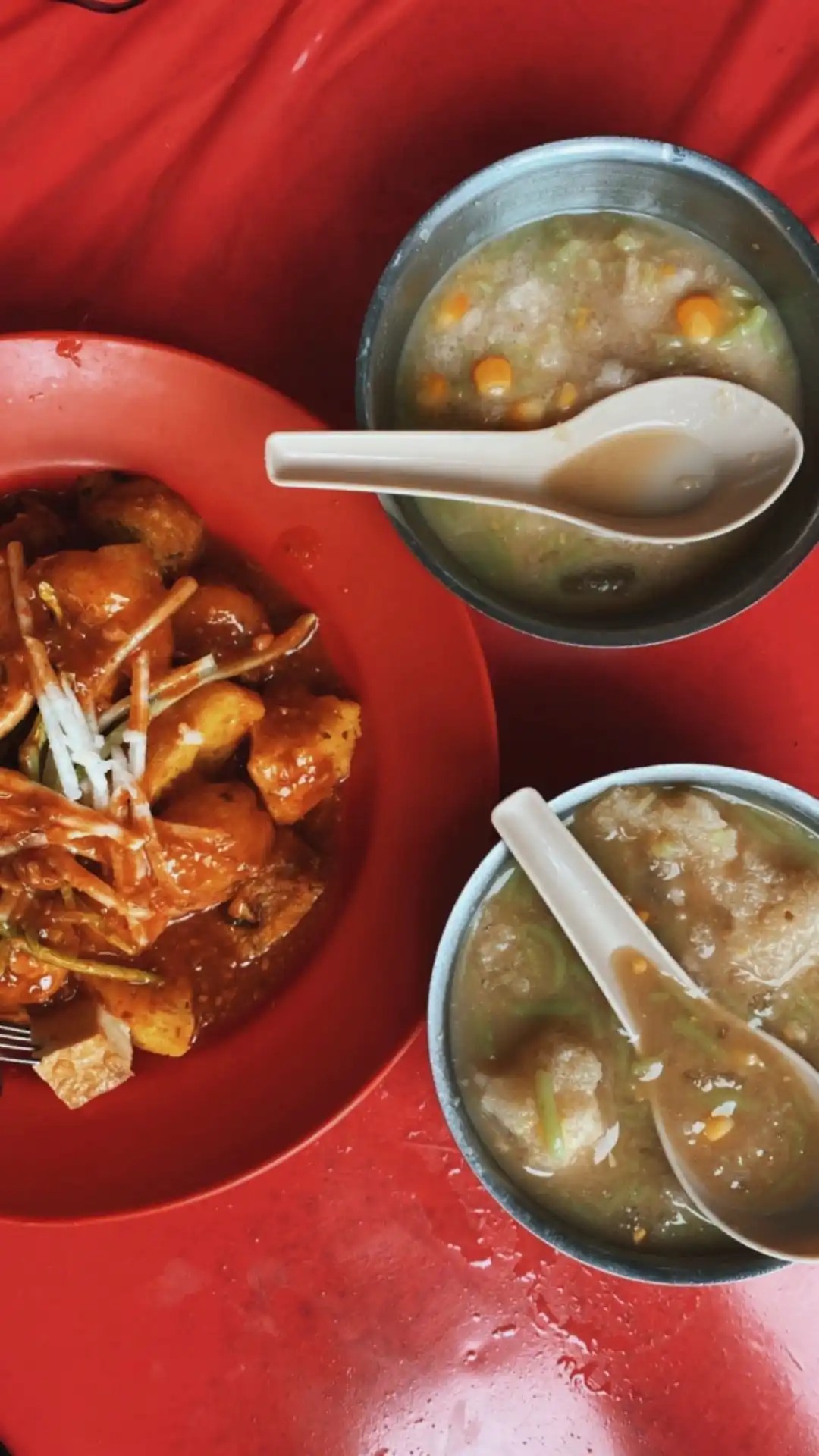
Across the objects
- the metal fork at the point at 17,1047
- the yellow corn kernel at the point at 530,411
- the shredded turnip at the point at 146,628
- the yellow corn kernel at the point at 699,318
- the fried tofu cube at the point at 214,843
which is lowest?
the metal fork at the point at 17,1047

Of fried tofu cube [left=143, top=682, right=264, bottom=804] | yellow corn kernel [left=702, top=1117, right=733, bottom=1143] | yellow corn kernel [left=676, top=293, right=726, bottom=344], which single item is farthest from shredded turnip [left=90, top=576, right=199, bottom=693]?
yellow corn kernel [left=702, top=1117, right=733, bottom=1143]

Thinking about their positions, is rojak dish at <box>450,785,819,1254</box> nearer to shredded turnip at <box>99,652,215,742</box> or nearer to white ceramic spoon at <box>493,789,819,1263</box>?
white ceramic spoon at <box>493,789,819,1263</box>

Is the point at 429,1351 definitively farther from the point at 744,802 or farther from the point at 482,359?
the point at 482,359

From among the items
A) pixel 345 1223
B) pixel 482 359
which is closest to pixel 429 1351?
pixel 345 1223

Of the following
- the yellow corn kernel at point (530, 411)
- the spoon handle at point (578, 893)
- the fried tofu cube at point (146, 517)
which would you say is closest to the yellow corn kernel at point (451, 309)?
the yellow corn kernel at point (530, 411)

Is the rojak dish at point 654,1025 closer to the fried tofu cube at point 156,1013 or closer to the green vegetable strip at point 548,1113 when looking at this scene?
the green vegetable strip at point 548,1113

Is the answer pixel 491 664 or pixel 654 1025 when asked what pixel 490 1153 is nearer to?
pixel 654 1025

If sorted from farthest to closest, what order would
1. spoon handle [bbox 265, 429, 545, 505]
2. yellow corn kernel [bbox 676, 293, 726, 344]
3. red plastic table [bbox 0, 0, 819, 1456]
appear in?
red plastic table [bbox 0, 0, 819, 1456] < yellow corn kernel [bbox 676, 293, 726, 344] < spoon handle [bbox 265, 429, 545, 505]
